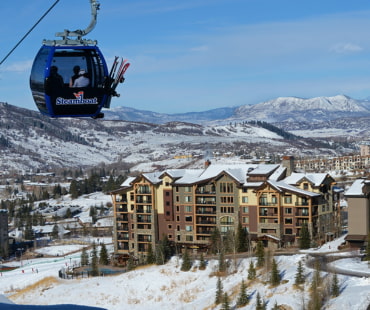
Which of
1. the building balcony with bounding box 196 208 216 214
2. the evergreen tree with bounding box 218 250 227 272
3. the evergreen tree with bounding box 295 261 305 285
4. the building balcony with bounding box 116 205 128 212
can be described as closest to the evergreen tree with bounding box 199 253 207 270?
the evergreen tree with bounding box 218 250 227 272

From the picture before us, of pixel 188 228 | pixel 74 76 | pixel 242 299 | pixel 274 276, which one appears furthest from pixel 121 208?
pixel 74 76

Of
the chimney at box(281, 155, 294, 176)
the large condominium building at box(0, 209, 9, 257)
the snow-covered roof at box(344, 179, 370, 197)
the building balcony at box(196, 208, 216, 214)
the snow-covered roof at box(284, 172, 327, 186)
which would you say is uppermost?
the chimney at box(281, 155, 294, 176)

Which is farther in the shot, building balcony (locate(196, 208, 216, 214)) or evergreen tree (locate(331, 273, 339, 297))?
building balcony (locate(196, 208, 216, 214))

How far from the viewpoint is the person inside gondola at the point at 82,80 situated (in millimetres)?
16328

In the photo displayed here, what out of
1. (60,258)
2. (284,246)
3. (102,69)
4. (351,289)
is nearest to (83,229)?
(60,258)

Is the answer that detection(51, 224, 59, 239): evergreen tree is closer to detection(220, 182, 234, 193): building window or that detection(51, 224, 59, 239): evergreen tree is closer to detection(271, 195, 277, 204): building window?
detection(220, 182, 234, 193): building window

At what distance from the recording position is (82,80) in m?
16.4

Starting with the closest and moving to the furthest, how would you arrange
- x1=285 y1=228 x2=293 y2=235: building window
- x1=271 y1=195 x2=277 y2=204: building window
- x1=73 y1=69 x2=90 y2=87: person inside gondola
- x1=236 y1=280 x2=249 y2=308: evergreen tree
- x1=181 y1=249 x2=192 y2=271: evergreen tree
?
x1=73 y1=69 x2=90 y2=87: person inside gondola < x1=236 y1=280 x2=249 y2=308: evergreen tree < x1=181 y1=249 x2=192 y2=271: evergreen tree < x1=285 y1=228 x2=293 y2=235: building window < x1=271 y1=195 x2=277 y2=204: building window

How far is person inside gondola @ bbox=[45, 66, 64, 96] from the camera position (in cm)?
1582

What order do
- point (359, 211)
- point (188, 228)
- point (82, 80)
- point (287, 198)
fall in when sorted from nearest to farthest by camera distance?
point (82, 80), point (359, 211), point (287, 198), point (188, 228)

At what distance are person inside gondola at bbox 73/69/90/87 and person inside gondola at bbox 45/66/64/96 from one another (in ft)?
1.31

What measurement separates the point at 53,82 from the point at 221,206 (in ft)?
157

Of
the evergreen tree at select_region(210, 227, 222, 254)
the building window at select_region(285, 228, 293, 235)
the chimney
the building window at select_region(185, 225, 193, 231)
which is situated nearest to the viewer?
the evergreen tree at select_region(210, 227, 222, 254)

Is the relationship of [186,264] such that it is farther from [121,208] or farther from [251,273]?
[121,208]
